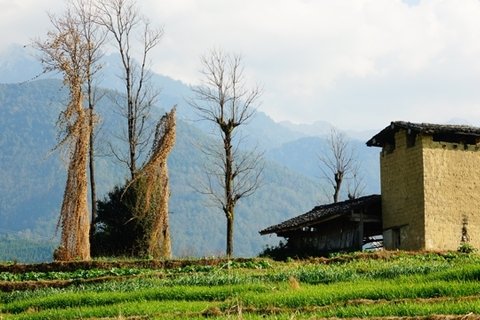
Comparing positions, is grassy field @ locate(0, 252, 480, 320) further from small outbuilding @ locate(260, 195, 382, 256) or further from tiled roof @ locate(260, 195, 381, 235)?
small outbuilding @ locate(260, 195, 382, 256)

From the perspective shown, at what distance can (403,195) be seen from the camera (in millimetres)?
40188

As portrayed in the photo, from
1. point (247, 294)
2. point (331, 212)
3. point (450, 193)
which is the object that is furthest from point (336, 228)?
point (247, 294)

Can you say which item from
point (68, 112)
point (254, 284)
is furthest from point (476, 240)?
point (254, 284)

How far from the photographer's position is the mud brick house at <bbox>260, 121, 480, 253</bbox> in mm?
38750

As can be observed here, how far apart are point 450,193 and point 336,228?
6289 mm

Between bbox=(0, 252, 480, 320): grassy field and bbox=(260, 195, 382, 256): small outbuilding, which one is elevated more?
bbox=(260, 195, 382, 256): small outbuilding

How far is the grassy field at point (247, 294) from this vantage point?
52.8 feet

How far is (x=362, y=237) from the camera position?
135 ft

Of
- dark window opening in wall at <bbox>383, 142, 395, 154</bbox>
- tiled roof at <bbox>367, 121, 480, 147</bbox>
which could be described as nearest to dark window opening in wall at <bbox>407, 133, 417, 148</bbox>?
tiled roof at <bbox>367, 121, 480, 147</bbox>

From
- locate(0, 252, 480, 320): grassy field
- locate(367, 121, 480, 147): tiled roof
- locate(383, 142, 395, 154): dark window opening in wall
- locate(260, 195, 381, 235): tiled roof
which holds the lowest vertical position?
locate(0, 252, 480, 320): grassy field

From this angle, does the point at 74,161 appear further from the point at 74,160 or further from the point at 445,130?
the point at 445,130

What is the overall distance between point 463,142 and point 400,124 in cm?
291

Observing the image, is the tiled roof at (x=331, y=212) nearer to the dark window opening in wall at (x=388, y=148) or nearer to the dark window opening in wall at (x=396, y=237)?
the dark window opening in wall at (x=396, y=237)

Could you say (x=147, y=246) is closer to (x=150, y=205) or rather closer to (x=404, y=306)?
(x=150, y=205)
